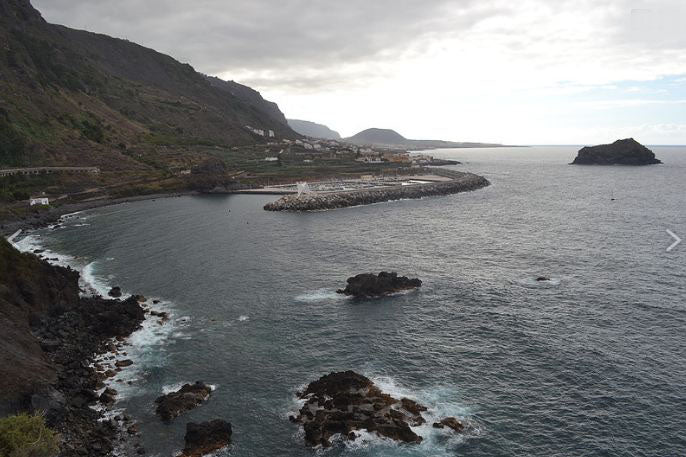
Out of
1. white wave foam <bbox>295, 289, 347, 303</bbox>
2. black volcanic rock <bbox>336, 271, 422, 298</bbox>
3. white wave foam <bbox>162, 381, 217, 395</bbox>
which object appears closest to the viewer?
white wave foam <bbox>162, 381, 217, 395</bbox>

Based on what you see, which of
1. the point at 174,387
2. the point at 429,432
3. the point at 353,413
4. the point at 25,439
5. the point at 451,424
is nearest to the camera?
the point at 25,439

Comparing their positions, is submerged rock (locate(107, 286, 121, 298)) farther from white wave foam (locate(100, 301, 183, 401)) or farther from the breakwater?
the breakwater

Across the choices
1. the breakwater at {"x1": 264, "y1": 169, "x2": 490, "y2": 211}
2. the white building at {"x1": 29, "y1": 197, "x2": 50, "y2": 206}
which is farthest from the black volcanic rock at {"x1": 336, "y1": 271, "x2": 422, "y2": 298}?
the white building at {"x1": 29, "y1": 197, "x2": 50, "y2": 206}

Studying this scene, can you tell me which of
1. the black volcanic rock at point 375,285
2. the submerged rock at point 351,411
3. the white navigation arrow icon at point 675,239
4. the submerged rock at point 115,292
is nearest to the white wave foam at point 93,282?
the submerged rock at point 115,292

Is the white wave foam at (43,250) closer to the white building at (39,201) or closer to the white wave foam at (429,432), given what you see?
the white building at (39,201)

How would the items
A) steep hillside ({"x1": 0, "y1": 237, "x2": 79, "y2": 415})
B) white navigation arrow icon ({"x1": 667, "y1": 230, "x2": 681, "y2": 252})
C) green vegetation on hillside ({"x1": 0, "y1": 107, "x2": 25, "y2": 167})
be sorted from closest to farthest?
steep hillside ({"x1": 0, "y1": 237, "x2": 79, "y2": 415}) → white navigation arrow icon ({"x1": 667, "y1": 230, "x2": 681, "y2": 252}) → green vegetation on hillside ({"x1": 0, "y1": 107, "x2": 25, "y2": 167})

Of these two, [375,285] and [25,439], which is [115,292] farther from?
[25,439]

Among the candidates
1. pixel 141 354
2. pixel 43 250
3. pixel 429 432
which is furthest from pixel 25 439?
pixel 43 250
